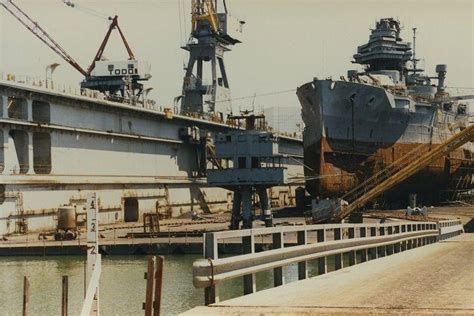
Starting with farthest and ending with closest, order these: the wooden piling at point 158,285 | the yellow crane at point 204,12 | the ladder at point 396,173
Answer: the yellow crane at point 204,12 < the ladder at point 396,173 < the wooden piling at point 158,285

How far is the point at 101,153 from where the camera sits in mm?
61969

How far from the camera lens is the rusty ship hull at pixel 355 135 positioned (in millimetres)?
67188

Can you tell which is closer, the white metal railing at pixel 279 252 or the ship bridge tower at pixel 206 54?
the white metal railing at pixel 279 252

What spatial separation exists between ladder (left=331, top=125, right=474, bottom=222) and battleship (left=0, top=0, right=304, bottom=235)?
703 centimetres

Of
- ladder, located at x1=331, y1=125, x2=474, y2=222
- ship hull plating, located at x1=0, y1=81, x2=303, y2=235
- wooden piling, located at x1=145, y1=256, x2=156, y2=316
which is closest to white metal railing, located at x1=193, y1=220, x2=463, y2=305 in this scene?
wooden piling, located at x1=145, y1=256, x2=156, y2=316

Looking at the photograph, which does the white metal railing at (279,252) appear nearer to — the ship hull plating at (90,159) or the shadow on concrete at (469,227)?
the shadow on concrete at (469,227)

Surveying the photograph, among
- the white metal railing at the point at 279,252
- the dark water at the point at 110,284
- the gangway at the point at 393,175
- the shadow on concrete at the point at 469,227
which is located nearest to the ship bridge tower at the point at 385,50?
the gangway at the point at 393,175

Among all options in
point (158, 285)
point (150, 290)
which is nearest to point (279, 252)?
point (158, 285)

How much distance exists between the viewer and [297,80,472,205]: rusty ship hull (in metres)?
67.2

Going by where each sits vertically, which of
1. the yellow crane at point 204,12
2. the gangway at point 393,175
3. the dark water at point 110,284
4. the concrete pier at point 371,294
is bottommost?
the dark water at point 110,284

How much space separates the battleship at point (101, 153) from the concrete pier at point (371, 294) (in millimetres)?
37994

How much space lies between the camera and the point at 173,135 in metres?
76.5

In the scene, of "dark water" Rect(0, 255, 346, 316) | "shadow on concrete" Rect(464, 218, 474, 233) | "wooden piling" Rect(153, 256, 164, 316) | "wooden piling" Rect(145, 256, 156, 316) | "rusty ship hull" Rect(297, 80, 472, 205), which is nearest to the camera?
"wooden piling" Rect(145, 256, 156, 316)

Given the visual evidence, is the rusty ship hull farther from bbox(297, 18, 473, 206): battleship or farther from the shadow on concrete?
the shadow on concrete
